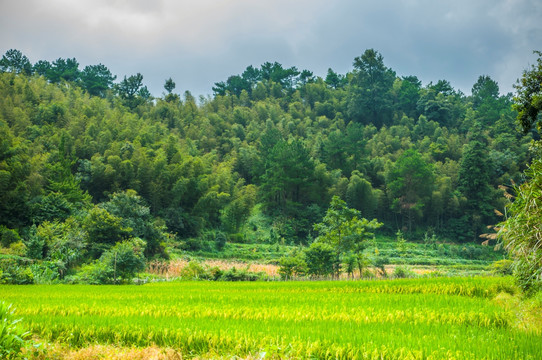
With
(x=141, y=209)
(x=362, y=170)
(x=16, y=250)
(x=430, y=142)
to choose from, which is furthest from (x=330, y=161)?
(x=16, y=250)

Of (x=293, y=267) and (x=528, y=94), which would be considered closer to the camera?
(x=528, y=94)

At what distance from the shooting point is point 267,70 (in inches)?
3329

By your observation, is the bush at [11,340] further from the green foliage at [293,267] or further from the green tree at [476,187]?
the green tree at [476,187]

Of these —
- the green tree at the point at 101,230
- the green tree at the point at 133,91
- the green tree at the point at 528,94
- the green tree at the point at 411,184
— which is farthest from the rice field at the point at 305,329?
the green tree at the point at 133,91

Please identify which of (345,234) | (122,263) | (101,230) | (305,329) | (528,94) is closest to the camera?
(305,329)

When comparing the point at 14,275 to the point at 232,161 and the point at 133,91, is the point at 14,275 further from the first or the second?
the point at 133,91

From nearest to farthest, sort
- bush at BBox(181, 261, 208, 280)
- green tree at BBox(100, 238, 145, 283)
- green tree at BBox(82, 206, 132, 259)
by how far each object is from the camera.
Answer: green tree at BBox(100, 238, 145, 283) < bush at BBox(181, 261, 208, 280) < green tree at BBox(82, 206, 132, 259)

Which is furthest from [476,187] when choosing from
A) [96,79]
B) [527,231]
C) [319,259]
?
[96,79]

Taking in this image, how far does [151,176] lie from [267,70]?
177 feet

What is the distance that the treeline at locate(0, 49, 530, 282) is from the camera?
28.2 m

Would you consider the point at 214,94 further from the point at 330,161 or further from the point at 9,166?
the point at 9,166

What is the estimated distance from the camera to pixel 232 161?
52.8m

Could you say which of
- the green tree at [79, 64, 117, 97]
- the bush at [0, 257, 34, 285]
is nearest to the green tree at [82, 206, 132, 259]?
the bush at [0, 257, 34, 285]

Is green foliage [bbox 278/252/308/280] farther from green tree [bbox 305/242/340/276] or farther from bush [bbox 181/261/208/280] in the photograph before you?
bush [bbox 181/261/208/280]
